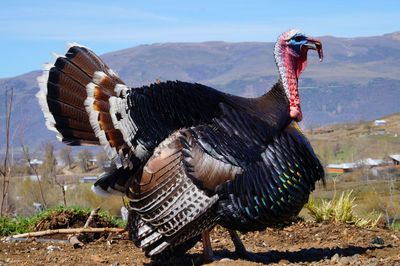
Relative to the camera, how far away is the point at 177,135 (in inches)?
291

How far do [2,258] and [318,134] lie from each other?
12949 centimetres

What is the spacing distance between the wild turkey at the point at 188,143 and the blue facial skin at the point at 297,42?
1 cm

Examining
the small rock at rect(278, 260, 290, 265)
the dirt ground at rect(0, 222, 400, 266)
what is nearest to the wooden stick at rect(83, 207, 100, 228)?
the dirt ground at rect(0, 222, 400, 266)

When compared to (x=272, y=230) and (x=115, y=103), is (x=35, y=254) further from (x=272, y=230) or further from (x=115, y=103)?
(x=272, y=230)

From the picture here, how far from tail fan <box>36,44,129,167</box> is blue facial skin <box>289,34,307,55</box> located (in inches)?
78.7

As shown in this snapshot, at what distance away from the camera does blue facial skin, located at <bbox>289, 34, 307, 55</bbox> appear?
798 centimetres

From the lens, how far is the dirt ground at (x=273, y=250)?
7824 mm

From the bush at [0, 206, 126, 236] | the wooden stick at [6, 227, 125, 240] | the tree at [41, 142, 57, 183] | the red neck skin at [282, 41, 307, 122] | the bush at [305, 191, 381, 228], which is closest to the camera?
the red neck skin at [282, 41, 307, 122]

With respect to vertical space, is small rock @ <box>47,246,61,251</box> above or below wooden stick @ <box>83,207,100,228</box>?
below

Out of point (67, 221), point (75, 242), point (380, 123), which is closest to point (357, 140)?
point (380, 123)

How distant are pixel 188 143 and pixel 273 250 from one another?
2.34 meters

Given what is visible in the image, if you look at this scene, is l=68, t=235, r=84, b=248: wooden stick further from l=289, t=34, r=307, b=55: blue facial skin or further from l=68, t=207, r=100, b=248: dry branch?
l=289, t=34, r=307, b=55: blue facial skin

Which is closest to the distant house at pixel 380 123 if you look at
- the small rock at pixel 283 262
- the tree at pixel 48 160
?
the tree at pixel 48 160

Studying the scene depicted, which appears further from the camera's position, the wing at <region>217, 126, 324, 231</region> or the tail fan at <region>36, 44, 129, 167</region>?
the tail fan at <region>36, 44, 129, 167</region>
